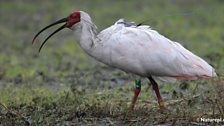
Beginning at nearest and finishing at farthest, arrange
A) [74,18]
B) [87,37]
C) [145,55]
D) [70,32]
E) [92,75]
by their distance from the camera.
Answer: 1. [145,55]
2. [87,37]
3. [74,18]
4. [92,75]
5. [70,32]

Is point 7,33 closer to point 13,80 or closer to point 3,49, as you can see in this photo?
point 3,49

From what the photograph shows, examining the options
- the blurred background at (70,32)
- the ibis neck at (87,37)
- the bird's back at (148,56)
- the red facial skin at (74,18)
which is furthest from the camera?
the blurred background at (70,32)

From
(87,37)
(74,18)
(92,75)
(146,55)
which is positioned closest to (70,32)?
(92,75)

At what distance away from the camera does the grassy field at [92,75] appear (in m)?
7.99

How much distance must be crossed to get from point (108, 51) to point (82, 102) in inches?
43.2

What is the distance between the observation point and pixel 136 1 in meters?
22.4

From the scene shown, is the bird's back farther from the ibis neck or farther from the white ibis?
the ibis neck

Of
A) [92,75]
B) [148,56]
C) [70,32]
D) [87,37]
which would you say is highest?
[70,32]

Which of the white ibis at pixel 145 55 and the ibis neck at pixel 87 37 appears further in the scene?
the ibis neck at pixel 87 37

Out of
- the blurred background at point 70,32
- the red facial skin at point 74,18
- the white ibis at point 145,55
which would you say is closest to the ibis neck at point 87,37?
the white ibis at point 145,55

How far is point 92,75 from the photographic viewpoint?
484 inches

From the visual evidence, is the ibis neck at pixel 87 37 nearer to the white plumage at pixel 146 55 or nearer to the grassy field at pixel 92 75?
the white plumage at pixel 146 55

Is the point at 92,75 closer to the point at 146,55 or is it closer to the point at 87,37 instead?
the point at 87,37

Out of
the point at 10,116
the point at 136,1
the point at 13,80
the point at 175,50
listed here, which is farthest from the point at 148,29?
the point at 136,1
